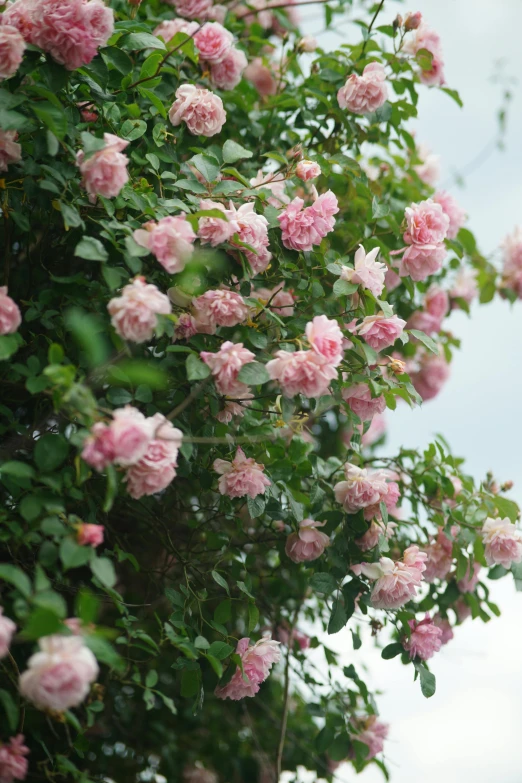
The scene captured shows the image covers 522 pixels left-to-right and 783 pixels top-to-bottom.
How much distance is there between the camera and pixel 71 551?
0.79 metres

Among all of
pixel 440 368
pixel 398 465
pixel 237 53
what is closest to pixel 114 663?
pixel 398 465

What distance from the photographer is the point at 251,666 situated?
1.11 meters

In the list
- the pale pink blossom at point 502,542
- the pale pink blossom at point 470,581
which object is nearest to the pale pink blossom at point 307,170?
the pale pink blossom at point 502,542

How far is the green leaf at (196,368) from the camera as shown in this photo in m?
0.95

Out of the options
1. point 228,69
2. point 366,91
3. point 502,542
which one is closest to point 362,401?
point 502,542

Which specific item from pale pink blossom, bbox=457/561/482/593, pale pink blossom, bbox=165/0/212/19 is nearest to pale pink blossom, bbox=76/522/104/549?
pale pink blossom, bbox=457/561/482/593

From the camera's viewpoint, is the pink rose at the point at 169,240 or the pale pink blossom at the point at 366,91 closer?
the pink rose at the point at 169,240

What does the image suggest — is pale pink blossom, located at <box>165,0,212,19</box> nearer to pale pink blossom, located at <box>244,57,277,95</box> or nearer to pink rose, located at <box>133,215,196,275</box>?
pale pink blossom, located at <box>244,57,277,95</box>

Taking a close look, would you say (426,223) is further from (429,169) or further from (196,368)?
(429,169)

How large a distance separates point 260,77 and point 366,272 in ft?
2.53

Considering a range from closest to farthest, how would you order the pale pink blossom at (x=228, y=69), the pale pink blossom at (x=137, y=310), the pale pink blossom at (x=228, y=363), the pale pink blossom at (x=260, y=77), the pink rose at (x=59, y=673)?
the pink rose at (x=59, y=673) < the pale pink blossom at (x=137, y=310) < the pale pink blossom at (x=228, y=363) < the pale pink blossom at (x=228, y=69) < the pale pink blossom at (x=260, y=77)

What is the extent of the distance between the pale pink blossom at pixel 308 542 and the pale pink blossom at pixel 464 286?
36.6 inches

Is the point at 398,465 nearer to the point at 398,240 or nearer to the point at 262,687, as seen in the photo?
the point at 398,240

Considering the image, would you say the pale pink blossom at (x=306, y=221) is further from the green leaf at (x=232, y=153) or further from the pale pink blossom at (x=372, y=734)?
the pale pink blossom at (x=372, y=734)
